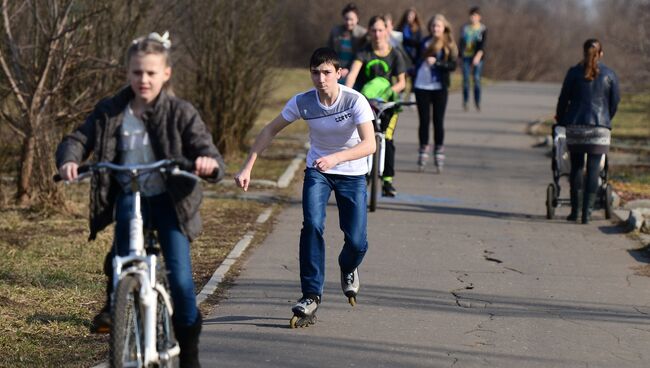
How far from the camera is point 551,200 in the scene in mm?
13453

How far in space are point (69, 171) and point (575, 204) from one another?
8359 mm

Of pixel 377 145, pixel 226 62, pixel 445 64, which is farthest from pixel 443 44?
pixel 377 145

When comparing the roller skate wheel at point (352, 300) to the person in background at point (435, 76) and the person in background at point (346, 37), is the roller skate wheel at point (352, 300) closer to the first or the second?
the person in background at point (435, 76)

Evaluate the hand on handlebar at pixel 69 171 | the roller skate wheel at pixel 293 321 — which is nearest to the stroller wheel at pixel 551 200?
the roller skate wheel at pixel 293 321

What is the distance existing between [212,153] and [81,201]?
7711 mm

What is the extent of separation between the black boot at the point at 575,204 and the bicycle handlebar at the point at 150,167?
26.1ft

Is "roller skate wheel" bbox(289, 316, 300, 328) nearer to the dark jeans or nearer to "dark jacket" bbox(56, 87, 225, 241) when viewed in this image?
"dark jacket" bbox(56, 87, 225, 241)

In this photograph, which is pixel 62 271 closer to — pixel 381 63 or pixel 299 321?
pixel 299 321

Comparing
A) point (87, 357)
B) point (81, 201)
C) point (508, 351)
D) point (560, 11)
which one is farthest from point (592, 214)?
point (560, 11)

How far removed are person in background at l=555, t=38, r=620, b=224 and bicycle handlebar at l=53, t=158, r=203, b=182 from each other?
7.64 meters

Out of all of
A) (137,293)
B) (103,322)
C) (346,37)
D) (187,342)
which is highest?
(346,37)

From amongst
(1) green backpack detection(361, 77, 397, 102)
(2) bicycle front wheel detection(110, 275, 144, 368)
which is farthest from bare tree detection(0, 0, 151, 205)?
(2) bicycle front wheel detection(110, 275, 144, 368)

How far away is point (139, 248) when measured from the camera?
5.92 metres

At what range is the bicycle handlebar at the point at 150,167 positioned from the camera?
5.84 metres
